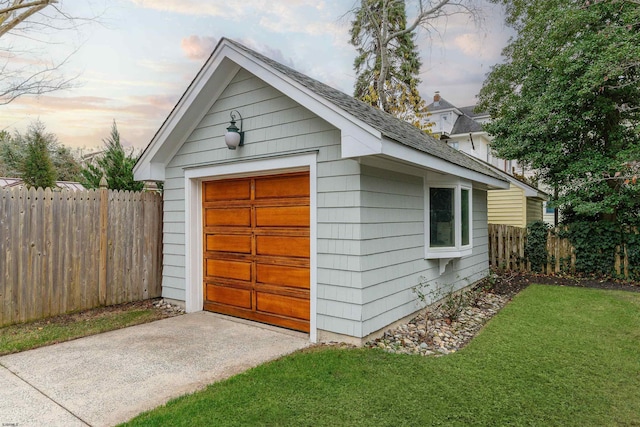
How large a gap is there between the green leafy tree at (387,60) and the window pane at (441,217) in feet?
41.4

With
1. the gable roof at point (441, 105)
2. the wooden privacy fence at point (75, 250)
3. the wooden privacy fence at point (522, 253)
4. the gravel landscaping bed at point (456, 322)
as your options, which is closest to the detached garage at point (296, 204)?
the gravel landscaping bed at point (456, 322)

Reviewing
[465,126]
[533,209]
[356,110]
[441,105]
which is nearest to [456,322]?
[356,110]

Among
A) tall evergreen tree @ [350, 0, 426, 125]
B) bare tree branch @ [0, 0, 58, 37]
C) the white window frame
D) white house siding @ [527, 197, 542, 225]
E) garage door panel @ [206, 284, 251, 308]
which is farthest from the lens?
tall evergreen tree @ [350, 0, 426, 125]

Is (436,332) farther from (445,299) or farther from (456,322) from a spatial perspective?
(445,299)

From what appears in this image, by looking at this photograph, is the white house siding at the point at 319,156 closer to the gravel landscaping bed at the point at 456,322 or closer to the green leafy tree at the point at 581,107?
the gravel landscaping bed at the point at 456,322

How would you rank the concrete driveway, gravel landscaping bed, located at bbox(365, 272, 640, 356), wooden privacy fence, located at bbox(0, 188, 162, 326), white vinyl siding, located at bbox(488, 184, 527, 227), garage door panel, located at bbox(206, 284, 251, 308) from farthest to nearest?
white vinyl siding, located at bbox(488, 184, 527, 227) < garage door panel, located at bbox(206, 284, 251, 308) < wooden privacy fence, located at bbox(0, 188, 162, 326) < gravel landscaping bed, located at bbox(365, 272, 640, 356) < the concrete driveway

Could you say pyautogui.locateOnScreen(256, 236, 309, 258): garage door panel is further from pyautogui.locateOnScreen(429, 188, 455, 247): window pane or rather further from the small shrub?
pyautogui.locateOnScreen(429, 188, 455, 247): window pane

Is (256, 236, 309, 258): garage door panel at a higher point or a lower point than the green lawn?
higher

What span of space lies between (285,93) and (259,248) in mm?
2211

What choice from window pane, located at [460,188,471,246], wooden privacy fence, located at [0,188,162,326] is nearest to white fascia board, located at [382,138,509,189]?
window pane, located at [460,188,471,246]

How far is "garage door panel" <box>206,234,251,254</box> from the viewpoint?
213 inches

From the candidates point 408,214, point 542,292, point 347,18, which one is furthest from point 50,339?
point 347,18

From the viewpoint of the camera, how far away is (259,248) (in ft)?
17.2

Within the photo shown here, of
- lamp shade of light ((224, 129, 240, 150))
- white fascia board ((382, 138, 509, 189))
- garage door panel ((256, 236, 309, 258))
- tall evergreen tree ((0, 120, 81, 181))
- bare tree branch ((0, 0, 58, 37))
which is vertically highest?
bare tree branch ((0, 0, 58, 37))
